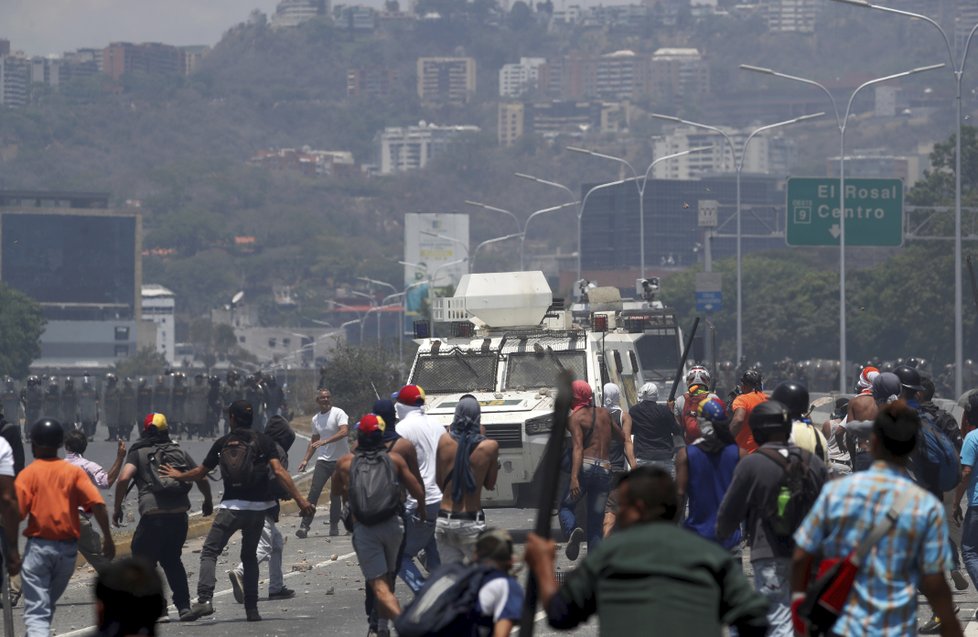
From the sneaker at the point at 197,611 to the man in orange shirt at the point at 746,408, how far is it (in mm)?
3727

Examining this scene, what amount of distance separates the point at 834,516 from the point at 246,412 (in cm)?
678

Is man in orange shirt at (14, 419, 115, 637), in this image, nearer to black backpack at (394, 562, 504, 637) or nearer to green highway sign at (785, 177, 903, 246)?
black backpack at (394, 562, 504, 637)

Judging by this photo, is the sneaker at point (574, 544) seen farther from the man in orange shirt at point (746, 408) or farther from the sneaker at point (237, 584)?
the sneaker at point (237, 584)

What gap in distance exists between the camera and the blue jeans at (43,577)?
34.2ft

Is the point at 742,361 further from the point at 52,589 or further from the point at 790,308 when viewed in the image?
the point at 790,308

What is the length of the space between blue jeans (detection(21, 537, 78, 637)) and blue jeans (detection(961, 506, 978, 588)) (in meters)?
5.20

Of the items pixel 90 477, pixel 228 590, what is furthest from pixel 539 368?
pixel 90 477

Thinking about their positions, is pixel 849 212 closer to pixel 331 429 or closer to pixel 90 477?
pixel 331 429

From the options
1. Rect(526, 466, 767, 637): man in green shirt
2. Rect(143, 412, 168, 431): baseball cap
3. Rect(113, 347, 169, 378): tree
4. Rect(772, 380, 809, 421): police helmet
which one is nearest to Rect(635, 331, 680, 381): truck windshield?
Rect(143, 412, 168, 431): baseball cap

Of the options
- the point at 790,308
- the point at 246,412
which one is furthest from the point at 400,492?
the point at 790,308

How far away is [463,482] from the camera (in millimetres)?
11109

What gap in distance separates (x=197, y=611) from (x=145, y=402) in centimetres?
3317

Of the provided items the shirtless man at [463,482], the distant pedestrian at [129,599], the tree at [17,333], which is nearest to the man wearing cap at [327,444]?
the shirtless man at [463,482]

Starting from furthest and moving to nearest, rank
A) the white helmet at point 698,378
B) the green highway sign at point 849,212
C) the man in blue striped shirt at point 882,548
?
the green highway sign at point 849,212 < the white helmet at point 698,378 < the man in blue striped shirt at point 882,548
